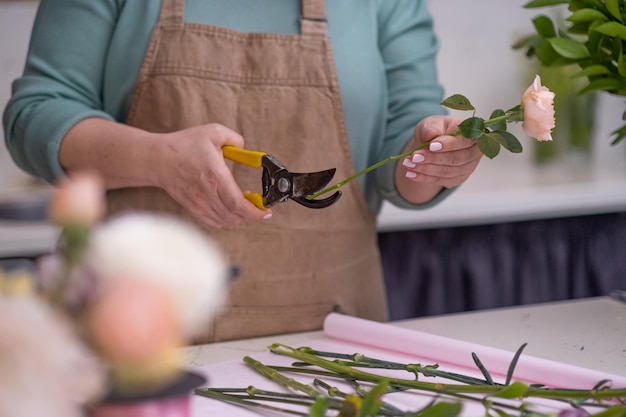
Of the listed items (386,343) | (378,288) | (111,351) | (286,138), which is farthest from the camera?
(378,288)

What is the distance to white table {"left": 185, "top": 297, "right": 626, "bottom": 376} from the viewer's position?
0.98 metres

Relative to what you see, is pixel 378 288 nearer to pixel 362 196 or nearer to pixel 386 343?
pixel 362 196

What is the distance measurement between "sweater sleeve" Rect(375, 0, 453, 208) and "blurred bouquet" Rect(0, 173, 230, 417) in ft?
2.83

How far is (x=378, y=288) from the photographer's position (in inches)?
53.5

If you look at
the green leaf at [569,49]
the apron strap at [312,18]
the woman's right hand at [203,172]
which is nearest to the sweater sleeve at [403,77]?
the apron strap at [312,18]

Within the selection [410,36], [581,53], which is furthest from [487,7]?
[581,53]

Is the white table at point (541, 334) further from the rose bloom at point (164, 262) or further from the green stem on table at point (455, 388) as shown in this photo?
the rose bloom at point (164, 262)

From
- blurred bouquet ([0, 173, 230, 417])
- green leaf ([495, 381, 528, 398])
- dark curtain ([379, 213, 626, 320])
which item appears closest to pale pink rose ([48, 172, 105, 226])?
blurred bouquet ([0, 173, 230, 417])

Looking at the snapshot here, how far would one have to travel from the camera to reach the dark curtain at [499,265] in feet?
6.15

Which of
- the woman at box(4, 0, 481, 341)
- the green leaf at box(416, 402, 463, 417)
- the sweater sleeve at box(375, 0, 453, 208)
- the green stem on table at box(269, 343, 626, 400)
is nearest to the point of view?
the green leaf at box(416, 402, 463, 417)

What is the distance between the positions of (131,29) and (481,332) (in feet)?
2.06

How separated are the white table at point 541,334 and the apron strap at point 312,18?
1.42ft

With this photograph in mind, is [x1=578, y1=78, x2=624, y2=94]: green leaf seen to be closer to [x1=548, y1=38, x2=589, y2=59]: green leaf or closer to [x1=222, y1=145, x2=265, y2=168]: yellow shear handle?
[x1=548, y1=38, x2=589, y2=59]: green leaf

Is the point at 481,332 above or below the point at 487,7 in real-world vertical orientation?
below
